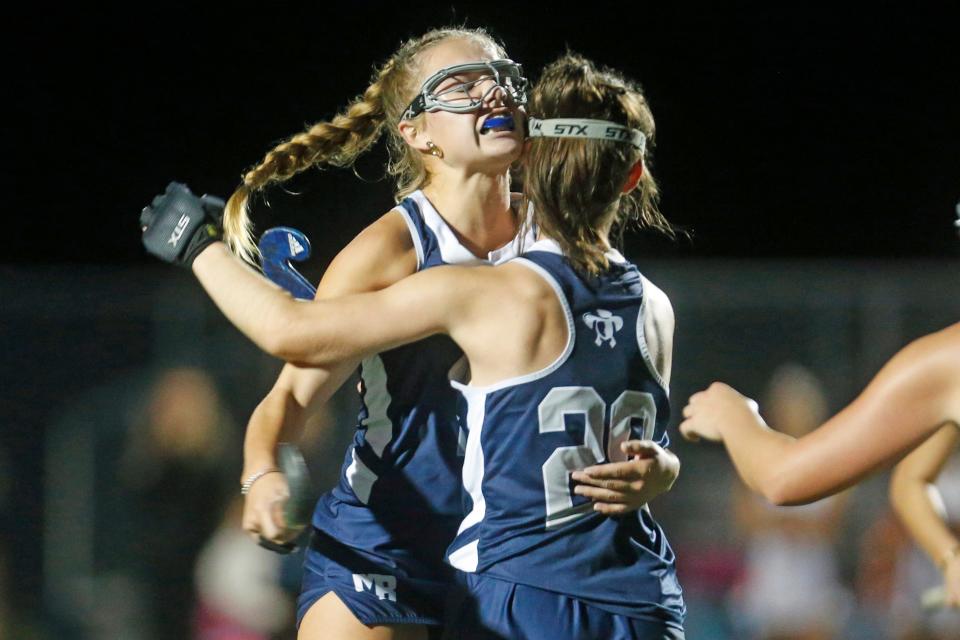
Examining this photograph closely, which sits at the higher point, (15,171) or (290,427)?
(15,171)

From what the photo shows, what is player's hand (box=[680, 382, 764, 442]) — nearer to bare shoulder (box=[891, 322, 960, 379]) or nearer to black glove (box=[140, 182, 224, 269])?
bare shoulder (box=[891, 322, 960, 379])

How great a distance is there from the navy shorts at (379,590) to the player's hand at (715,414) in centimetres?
55

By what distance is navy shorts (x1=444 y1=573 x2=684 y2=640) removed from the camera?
228cm

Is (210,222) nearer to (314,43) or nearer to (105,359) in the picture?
(105,359)

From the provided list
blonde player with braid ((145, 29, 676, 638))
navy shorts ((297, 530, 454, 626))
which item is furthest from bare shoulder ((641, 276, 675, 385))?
navy shorts ((297, 530, 454, 626))

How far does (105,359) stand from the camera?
512 cm

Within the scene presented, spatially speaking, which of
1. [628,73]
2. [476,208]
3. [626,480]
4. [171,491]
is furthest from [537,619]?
[628,73]

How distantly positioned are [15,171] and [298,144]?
520 centimetres

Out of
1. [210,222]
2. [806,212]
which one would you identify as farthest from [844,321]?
[210,222]

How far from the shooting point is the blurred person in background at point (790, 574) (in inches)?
189

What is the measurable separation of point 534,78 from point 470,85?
531cm

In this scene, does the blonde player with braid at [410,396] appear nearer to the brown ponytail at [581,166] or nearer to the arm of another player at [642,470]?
the brown ponytail at [581,166]

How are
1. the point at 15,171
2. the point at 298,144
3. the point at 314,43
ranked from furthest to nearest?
the point at 314,43 < the point at 15,171 < the point at 298,144

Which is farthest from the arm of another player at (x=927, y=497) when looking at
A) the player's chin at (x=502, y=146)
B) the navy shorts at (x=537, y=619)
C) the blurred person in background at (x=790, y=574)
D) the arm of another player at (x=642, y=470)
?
the blurred person in background at (x=790, y=574)
